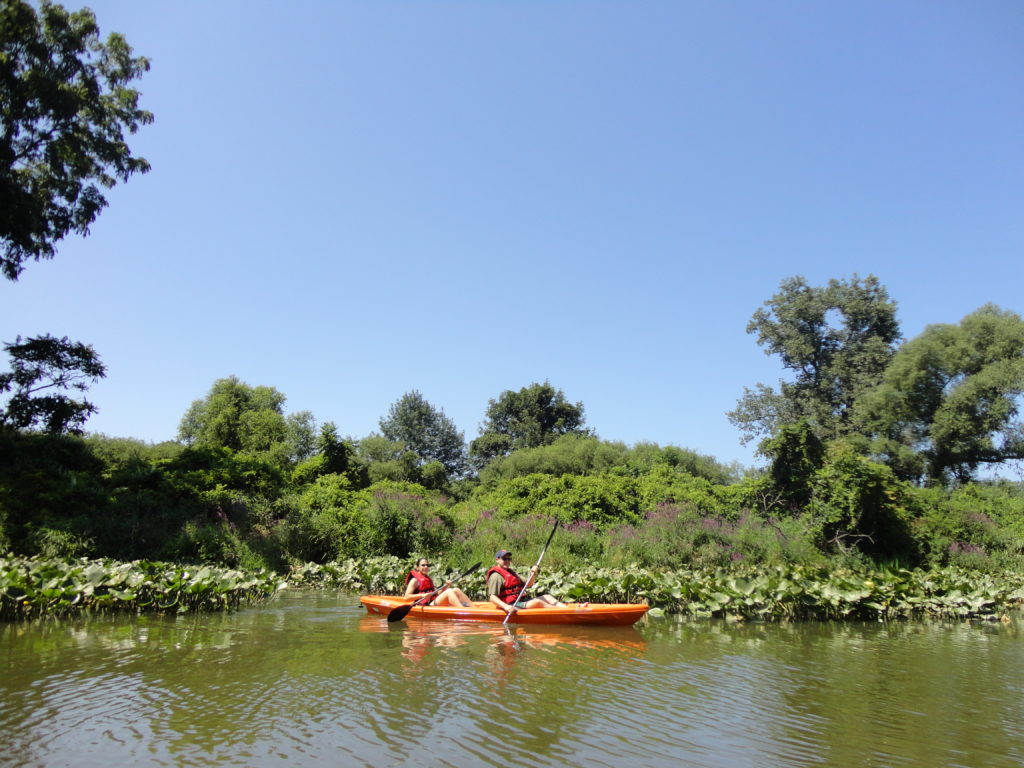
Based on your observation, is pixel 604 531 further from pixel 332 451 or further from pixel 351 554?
pixel 332 451

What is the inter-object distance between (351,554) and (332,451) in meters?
8.44

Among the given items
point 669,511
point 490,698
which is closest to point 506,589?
point 490,698

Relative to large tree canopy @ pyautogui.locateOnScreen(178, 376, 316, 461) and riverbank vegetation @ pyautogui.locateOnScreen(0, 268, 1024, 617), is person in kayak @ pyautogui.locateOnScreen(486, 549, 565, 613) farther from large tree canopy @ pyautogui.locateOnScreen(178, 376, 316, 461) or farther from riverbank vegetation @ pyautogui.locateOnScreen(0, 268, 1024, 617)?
large tree canopy @ pyautogui.locateOnScreen(178, 376, 316, 461)

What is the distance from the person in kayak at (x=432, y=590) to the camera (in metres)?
10.7

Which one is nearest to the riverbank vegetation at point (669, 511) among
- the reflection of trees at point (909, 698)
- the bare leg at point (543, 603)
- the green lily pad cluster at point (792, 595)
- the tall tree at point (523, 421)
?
the green lily pad cluster at point (792, 595)

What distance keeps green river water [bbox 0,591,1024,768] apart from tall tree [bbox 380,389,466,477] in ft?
135

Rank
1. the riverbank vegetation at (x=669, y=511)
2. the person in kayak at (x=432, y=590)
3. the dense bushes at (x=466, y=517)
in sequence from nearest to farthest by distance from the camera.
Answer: the person in kayak at (x=432, y=590) → the riverbank vegetation at (x=669, y=511) → the dense bushes at (x=466, y=517)

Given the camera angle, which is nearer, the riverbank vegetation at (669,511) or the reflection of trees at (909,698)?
the reflection of trees at (909,698)

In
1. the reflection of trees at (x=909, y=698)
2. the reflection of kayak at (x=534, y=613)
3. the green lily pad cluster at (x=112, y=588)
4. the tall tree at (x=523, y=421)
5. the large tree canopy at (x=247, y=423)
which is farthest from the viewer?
the tall tree at (x=523, y=421)

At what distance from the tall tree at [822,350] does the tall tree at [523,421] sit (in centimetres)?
1580

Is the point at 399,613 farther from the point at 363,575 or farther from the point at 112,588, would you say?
the point at 363,575

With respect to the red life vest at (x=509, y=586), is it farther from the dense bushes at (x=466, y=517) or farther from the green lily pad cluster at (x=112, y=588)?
the dense bushes at (x=466, y=517)

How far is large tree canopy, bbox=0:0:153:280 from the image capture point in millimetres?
16891

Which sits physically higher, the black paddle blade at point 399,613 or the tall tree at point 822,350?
the tall tree at point 822,350
